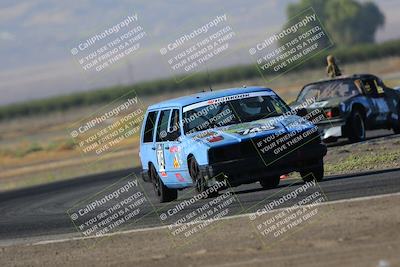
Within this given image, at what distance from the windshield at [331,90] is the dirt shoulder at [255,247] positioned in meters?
10.8

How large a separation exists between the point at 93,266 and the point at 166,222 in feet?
9.61

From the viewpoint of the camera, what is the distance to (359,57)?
387 feet

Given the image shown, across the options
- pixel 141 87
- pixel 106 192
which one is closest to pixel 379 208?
pixel 106 192

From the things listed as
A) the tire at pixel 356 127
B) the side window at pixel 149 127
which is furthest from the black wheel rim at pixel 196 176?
the tire at pixel 356 127

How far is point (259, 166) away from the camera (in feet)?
47.6

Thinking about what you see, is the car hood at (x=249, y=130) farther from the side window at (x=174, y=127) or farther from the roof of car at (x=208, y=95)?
the roof of car at (x=208, y=95)

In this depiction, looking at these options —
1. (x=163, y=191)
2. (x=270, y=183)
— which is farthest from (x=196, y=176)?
(x=270, y=183)

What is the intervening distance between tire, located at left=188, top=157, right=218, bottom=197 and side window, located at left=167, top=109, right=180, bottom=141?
607 millimetres

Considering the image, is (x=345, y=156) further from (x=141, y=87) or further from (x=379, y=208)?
(x=141, y=87)

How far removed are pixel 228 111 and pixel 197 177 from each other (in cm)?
117

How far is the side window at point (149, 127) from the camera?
1697 cm

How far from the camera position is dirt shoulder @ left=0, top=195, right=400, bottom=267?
9.24 meters
